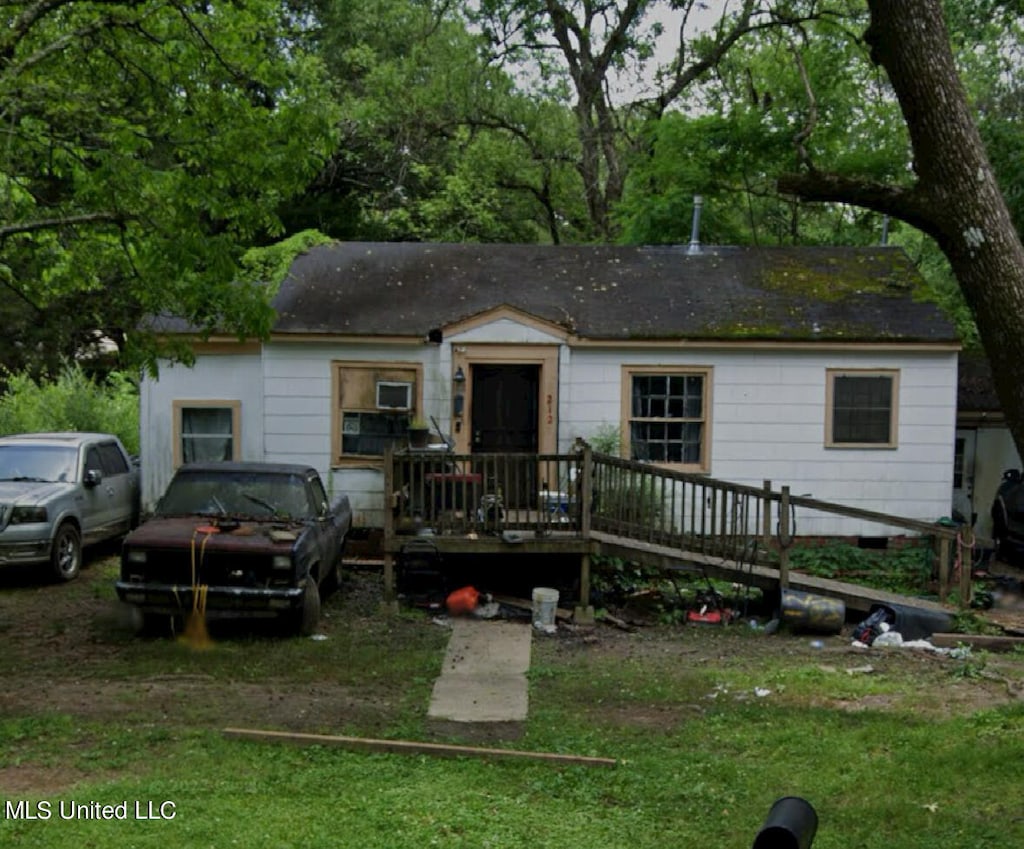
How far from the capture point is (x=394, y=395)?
47.0 ft

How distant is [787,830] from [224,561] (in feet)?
27.5

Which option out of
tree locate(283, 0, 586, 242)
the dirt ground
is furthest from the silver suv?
tree locate(283, 0, 586, 242)

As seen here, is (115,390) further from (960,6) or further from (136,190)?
(960,6)

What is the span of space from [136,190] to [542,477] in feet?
21.1

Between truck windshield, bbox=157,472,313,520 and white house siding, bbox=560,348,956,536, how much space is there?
4.64m

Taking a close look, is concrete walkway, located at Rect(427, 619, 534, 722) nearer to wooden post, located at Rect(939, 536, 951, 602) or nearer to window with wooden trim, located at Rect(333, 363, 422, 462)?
window with wooden trim, located at Rect(333, 363, 422, 462)

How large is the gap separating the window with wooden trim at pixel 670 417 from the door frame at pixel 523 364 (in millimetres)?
1148

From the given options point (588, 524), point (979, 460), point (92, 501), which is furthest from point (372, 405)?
point (979, 460)

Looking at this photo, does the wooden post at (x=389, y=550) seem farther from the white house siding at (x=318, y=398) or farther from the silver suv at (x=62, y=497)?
the silver suv at (x=62, y=497)

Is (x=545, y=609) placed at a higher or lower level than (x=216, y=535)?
lower

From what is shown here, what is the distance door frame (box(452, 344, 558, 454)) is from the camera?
46.4 feet

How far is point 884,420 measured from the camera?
47.4 ft

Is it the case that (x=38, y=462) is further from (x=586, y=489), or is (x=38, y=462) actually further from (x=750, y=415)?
(x=750, y=415)

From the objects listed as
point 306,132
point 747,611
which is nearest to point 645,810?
point 747,611
